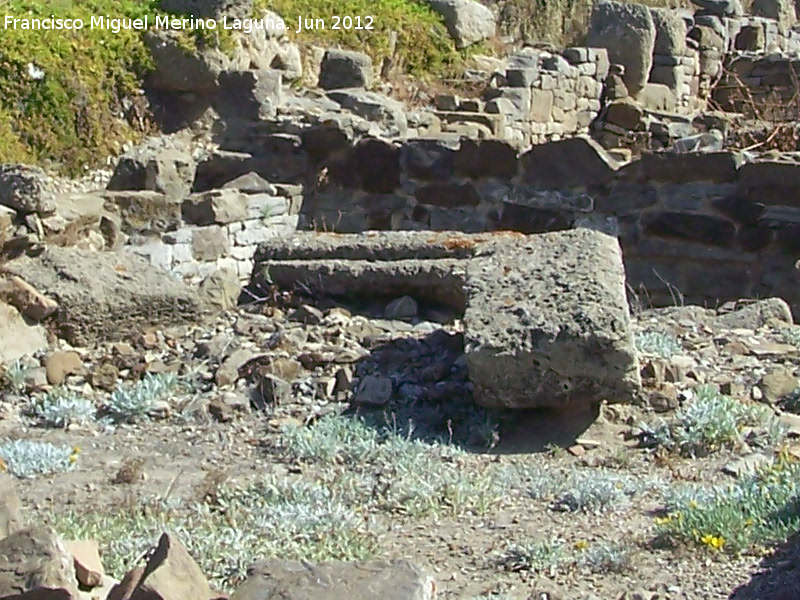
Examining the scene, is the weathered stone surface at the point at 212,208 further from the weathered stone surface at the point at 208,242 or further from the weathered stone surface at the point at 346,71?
the weathered stone surface at the point at 346,71

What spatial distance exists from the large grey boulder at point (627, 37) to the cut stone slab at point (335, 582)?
11.8 m

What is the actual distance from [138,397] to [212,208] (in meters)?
2.45

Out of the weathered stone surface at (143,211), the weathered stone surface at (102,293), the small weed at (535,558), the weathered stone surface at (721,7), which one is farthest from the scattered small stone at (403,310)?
the weathered stone surface at (721,7)

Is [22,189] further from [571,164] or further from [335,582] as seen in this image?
[335,582]

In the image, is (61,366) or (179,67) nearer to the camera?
(61,366)

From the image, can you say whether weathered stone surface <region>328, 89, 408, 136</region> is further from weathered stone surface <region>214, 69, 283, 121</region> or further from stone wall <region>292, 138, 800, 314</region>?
stone wall <region>292, 138, 800, 314</region>

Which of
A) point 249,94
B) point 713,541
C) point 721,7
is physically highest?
point 721,7

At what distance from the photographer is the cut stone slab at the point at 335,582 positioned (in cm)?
305

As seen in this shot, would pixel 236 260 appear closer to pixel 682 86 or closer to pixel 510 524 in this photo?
pixel 510 524

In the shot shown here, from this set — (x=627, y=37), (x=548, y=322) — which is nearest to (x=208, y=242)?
(x=548, y=322)

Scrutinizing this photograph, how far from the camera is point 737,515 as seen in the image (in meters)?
3.88

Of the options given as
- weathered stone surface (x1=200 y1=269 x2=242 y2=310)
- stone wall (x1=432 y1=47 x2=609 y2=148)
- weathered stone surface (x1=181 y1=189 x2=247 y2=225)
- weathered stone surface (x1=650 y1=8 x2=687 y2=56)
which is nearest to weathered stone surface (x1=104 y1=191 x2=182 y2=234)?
weathered stone surface (x1=181 y1=189 x2=247 y2=225)

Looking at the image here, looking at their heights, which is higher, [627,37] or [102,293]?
[627,37]

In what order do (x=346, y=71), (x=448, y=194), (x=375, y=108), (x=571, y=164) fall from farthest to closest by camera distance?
1. (x=346, y=71)
2. (x=375, y=108)
3. (x=448, y=194)
4. (x=571, y=164)
